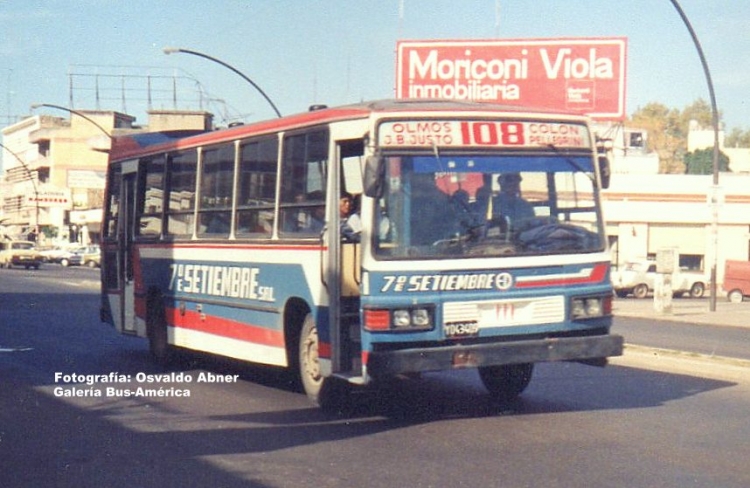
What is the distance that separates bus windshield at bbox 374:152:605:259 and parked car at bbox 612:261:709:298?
35889 mm

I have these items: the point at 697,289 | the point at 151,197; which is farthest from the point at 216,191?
the point at 697,289

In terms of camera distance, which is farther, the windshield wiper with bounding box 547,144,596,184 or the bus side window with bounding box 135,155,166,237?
the bus side window with bounding box 135,155,166,237

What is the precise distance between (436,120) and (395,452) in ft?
9.91

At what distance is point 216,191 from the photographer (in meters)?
13.8

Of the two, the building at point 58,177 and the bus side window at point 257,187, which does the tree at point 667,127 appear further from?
the bus side window at point 257,187

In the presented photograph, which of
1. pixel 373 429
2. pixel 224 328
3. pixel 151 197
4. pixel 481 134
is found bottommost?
pixel 373 429

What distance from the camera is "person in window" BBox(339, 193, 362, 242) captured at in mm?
10500

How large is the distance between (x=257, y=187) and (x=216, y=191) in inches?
50.5

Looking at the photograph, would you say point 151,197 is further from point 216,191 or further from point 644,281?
point 644,281

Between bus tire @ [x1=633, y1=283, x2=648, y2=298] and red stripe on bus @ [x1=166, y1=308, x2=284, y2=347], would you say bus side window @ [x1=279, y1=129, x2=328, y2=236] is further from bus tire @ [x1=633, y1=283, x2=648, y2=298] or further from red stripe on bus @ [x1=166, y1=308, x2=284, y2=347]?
bus tire @ [x1=633, y1=283, x2=648, y2=298]

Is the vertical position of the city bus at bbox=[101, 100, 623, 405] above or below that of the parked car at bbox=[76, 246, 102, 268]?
above

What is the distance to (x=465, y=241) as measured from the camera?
1030cm

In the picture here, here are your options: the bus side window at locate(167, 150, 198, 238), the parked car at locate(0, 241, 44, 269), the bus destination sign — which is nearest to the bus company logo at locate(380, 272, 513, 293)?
the bus destination sign

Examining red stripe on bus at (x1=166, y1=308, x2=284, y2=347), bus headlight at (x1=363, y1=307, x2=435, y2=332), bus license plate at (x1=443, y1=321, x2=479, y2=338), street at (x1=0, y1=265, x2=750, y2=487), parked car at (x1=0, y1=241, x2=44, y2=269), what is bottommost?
parked car at (x1=0, y1=241, x2=44, y2=269)
